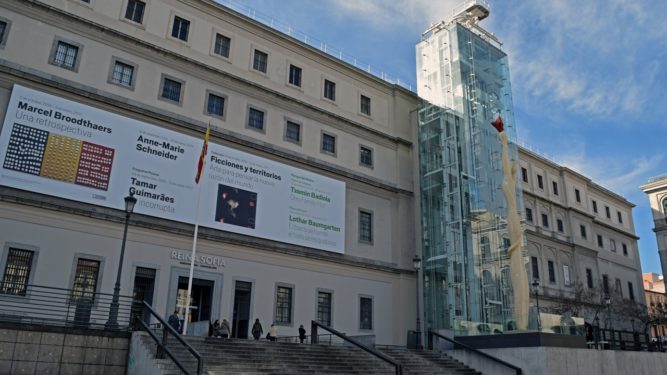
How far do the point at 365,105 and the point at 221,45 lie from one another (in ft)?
32.2

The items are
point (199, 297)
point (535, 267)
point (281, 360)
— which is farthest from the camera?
point (535, 267)

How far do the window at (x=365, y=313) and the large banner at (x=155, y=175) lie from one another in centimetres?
314

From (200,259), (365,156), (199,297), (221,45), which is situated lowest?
(199,297)

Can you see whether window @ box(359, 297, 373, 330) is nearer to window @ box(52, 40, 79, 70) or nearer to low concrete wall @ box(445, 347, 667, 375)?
low concrete wall @ box(445, 347, 667, 375)

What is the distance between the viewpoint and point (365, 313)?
95.5ft

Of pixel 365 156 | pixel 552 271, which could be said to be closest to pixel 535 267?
pixel 552 271

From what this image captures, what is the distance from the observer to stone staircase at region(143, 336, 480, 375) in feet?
50.5

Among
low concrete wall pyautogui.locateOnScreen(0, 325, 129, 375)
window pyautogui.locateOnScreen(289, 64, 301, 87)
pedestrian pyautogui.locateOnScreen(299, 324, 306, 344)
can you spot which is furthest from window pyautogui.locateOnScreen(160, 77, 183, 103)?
low concrete wall pyautogui.locateOnScreen(0, 325, 129, 375)

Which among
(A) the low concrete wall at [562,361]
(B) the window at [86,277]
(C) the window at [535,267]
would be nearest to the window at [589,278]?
(C) the window at [535,267]

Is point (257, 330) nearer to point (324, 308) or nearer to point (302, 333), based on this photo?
point (302, 333)

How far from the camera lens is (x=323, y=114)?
30453mm

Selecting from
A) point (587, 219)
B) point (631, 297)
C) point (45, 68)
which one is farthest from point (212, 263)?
point (631, 297)

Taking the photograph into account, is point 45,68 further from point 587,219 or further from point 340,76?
point 587,219

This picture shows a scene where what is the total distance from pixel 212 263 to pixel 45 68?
10.4 metres
